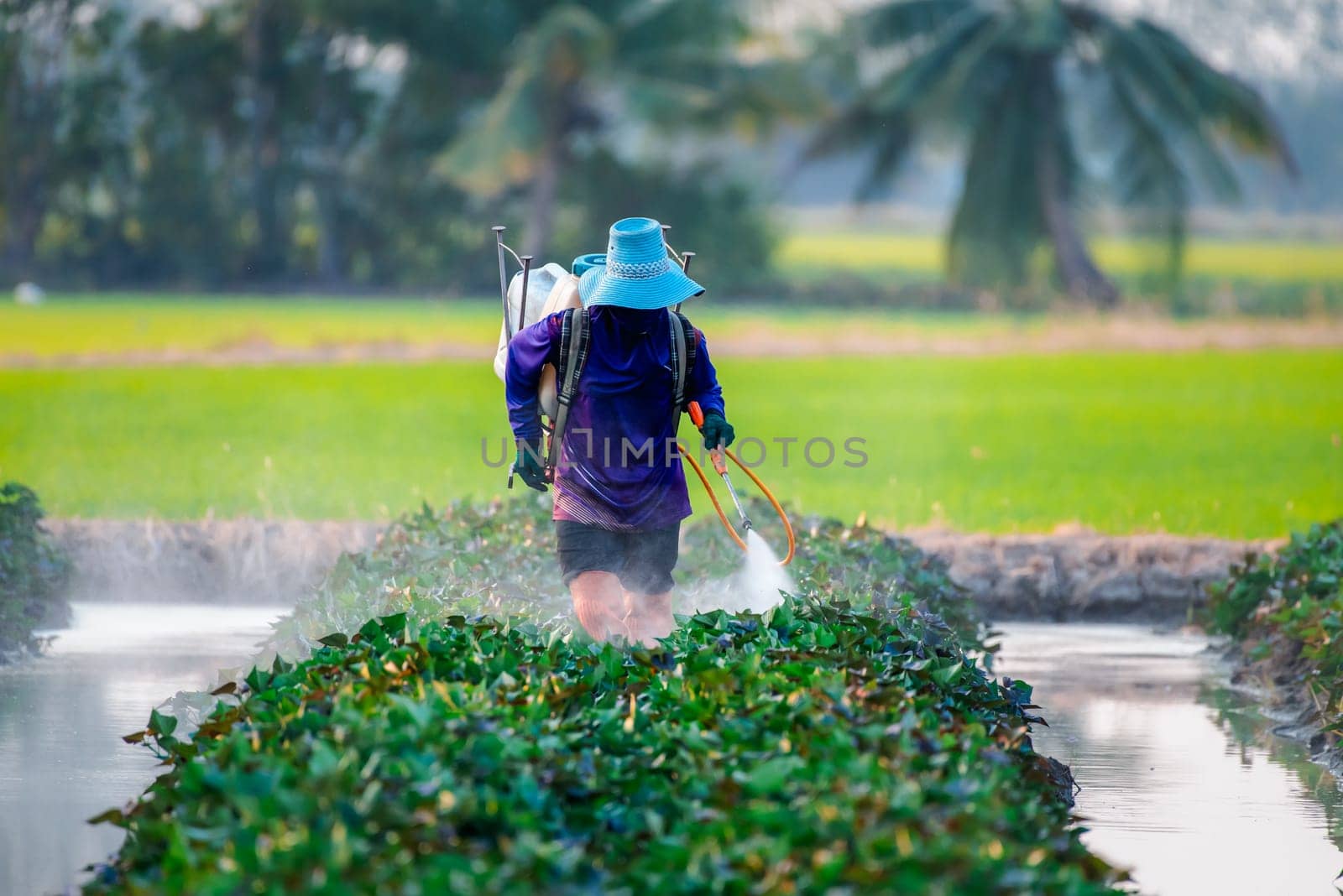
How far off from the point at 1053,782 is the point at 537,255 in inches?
1008

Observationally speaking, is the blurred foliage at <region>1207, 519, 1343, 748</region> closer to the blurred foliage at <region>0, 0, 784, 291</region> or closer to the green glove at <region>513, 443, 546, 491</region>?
the green glove at <region>513, 443, 546, 491</region>

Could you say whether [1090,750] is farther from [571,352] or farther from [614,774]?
[614,774]

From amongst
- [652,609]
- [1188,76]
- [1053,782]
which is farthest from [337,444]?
[1188,76]

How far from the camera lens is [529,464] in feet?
20.1

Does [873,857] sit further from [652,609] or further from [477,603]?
[477,603]

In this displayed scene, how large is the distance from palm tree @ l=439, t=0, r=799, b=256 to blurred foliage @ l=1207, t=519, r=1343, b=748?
2086 centimetres

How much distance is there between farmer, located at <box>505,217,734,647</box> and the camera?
6.12 metres

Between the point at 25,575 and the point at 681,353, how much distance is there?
4490 millimetres

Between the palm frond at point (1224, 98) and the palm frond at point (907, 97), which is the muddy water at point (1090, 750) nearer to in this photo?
the palm frond at point (1224, 98)

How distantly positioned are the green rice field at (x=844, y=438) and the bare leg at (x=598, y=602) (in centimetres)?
587

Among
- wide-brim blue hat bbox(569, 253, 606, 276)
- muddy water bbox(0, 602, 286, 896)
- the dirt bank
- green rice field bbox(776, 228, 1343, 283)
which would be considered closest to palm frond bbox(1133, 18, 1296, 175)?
green rice field bbox(776, 228, 1343, 283)

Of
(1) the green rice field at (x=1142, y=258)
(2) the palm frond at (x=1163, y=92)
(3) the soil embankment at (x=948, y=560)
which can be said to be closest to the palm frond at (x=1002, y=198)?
(1) the green rice field at (x=1142, y=258)

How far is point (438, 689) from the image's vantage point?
481 centimetres

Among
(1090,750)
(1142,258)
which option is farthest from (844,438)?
(1142,258)
